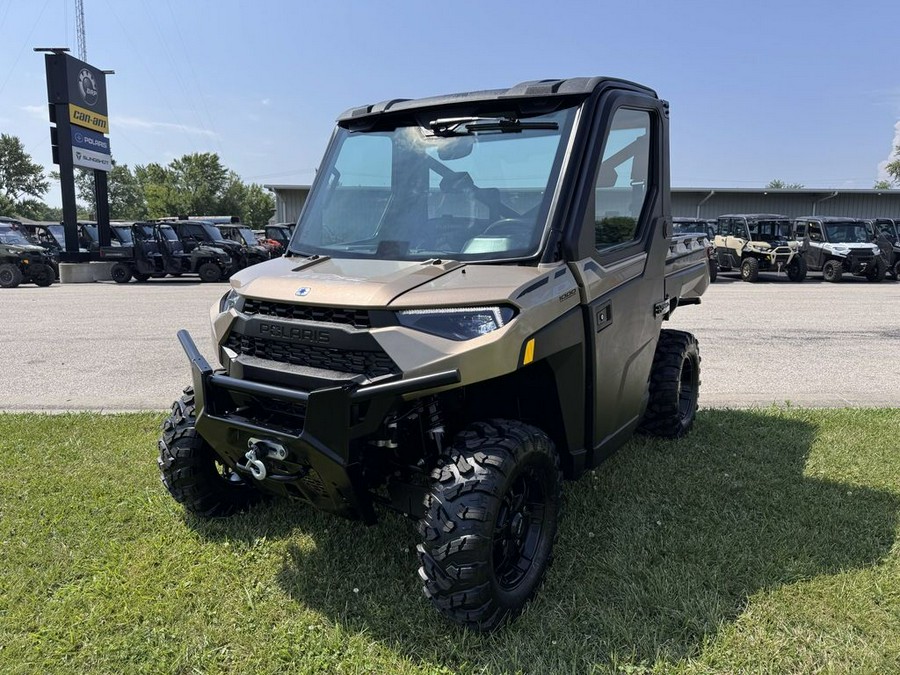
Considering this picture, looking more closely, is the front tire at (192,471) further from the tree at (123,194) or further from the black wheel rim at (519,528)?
the tree at (123,194)

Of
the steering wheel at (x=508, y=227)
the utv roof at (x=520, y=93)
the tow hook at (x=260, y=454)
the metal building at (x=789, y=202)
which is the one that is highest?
the metal building at (x=789, y=202)

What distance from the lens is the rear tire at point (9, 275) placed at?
19.4 meters

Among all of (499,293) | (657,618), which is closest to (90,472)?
(499,293)

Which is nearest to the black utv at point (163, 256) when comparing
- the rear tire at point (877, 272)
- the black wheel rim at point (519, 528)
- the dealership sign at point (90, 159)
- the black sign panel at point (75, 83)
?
the dealership sign at point (90, 159)

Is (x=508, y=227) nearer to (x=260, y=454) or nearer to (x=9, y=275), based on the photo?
(x=260, y=454)

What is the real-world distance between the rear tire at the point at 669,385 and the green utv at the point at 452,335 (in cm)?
96

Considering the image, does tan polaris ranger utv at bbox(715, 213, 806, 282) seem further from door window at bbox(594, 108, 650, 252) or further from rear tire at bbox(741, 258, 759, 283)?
door window at bbox(594, 108, 650, 252)

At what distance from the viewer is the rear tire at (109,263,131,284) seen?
840 inches

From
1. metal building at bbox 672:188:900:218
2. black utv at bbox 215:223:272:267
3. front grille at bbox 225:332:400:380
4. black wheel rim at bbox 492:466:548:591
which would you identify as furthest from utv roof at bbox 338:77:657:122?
metal building at bbox 672:188:900:218

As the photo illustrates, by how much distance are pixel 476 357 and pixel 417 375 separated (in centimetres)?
24

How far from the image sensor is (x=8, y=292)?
696 inches

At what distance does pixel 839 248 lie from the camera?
20359 millimetres

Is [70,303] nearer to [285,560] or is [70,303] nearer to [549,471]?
[285,560]

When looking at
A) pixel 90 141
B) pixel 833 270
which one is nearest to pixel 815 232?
pixel 833 270
